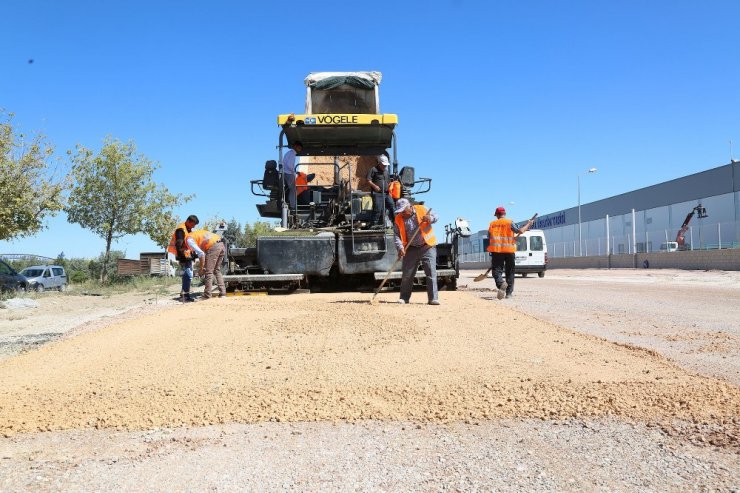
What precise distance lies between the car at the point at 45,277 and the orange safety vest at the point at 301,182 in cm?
1650

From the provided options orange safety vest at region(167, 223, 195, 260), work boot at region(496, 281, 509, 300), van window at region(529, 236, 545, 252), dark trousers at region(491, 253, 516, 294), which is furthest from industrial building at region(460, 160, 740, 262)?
orange safety vest at region(167, 223, 195, 260)

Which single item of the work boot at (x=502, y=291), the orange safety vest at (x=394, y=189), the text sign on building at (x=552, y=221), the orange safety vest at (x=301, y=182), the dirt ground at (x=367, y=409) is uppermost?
the text sign on building at (x=552, y=221)

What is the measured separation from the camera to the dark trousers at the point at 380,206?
11648 millimetres

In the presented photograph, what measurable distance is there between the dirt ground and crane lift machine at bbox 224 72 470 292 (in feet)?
14.2

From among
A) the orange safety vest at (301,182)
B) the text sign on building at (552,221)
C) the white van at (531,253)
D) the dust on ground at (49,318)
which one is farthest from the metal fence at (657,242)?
the dust on ground at (49,318)

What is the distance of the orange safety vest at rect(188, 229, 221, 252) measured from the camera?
12.0m

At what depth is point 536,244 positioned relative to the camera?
25.3m

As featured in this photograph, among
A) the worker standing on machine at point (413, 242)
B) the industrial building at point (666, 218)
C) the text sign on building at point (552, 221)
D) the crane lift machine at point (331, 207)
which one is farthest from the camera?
the text sign on building at point (552, 221)

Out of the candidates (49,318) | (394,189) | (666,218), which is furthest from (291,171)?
(666,218)

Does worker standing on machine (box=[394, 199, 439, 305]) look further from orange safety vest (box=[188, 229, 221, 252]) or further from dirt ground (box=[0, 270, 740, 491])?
orange safety vest (box=[188, 229, 221, 252])

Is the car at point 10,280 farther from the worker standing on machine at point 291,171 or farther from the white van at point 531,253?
the white van at point 531,253

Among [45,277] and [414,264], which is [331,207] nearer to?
[414,264]

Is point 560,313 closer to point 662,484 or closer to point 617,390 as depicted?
point 617,390

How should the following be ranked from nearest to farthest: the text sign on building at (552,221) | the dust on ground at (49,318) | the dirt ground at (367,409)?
the dirt ground at (367,409)
the dust on ground at (49,318)
the text sign on building at (552,221)
